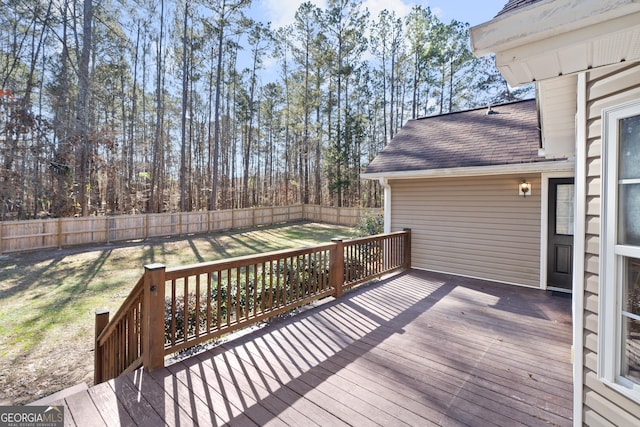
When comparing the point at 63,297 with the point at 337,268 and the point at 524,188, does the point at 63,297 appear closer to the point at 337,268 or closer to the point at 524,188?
the point at 337,268

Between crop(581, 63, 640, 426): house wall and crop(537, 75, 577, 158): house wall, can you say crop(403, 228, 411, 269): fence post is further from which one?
crop(581, 63, 640, 426): house wall

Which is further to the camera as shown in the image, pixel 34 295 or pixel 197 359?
pixel 34 295

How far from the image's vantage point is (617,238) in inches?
61.0

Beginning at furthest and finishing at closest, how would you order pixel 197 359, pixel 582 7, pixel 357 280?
pixel 357 280
pixel 197 359
pixel 582 7

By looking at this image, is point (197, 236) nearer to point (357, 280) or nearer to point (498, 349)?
point (357, 280)

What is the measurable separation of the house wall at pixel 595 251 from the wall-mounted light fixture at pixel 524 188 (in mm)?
3980

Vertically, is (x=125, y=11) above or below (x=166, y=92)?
above

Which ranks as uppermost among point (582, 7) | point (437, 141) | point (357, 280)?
point (437, 141)

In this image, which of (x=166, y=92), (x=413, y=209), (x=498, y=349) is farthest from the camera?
(x=166, y=92)

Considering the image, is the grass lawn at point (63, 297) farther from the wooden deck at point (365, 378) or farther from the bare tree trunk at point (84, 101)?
the bare tree trunk at point (84, 101)

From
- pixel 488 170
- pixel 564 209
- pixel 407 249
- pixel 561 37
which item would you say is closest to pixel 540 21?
pixel 561 37

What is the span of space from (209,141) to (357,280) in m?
18.7

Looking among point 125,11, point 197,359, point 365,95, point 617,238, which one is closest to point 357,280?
point 197,359

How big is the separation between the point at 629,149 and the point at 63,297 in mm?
8320
